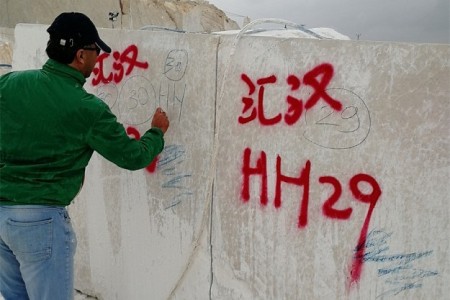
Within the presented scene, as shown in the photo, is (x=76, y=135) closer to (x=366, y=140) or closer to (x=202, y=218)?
(x=202, y=218)

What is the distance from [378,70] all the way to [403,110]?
0.22 m

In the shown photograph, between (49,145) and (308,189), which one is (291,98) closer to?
(308,189)

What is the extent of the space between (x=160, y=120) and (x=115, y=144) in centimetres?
50

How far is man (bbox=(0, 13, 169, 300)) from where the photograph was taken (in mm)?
2273

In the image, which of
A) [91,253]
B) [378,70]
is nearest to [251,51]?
[378,70]

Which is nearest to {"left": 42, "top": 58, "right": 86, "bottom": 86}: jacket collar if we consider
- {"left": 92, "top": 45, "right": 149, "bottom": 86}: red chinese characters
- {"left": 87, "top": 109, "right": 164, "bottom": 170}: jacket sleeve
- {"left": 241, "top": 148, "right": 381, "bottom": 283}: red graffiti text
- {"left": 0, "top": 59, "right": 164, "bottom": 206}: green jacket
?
{"left": 0, "top": 59, "right": 164, "bottom": 206}: green jacket

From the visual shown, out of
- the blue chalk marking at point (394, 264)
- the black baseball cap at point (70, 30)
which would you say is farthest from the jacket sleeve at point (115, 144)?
the blue chalk marking at point (394, 264)

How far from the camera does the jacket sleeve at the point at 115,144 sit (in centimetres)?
230

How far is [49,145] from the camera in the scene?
2287 millimetres

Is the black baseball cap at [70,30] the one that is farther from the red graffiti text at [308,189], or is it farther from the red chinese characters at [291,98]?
the red graffiti text at [308,189]

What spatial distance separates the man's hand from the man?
41 centimetres

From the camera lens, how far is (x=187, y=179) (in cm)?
288

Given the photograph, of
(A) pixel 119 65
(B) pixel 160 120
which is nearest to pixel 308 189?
(B) pixel 160 120

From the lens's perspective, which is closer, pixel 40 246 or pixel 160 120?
pixel 40 246
